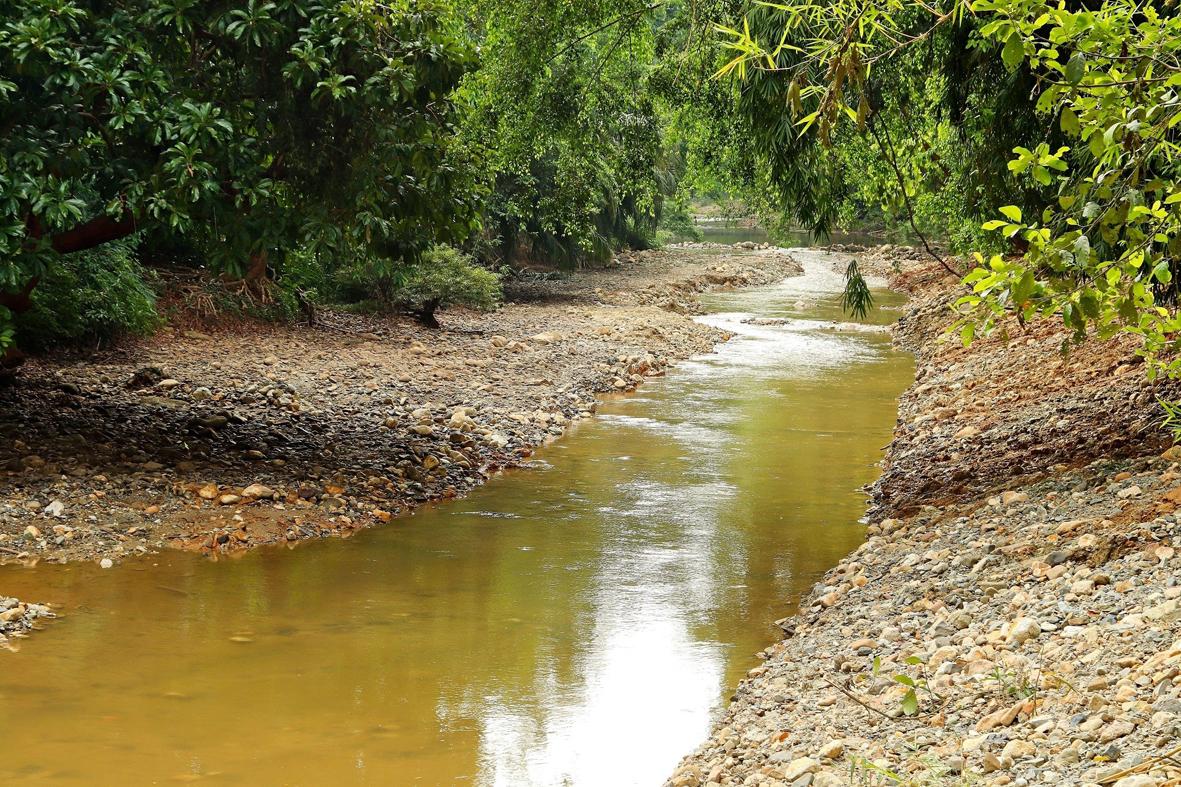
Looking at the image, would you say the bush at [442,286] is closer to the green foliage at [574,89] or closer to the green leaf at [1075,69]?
the green foliage at [574,89]

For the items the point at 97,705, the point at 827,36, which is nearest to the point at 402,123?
the point at 827,36

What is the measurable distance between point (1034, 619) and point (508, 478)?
6.68 metres

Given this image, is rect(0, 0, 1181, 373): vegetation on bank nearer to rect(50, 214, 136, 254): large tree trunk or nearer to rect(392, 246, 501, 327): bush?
rect(50, 214, 136, 254): large tree trunk

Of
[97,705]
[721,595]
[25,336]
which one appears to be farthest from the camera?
[25,336]

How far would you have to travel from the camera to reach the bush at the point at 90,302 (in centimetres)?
1330

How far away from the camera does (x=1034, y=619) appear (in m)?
5.55

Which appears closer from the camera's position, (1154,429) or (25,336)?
(1154,429)

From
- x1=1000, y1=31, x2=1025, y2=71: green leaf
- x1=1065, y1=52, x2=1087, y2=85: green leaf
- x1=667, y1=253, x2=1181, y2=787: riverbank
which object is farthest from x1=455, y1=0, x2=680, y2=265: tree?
x1=1065, y1=52, x2=1087, y2=85: green leaf

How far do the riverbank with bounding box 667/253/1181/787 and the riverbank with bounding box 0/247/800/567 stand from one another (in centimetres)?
428

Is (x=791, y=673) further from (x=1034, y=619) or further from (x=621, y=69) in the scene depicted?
(x=621, y=69)

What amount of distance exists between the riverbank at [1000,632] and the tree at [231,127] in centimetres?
464

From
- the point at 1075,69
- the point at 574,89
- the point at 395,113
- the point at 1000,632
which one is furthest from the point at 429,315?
the point at 1075,69

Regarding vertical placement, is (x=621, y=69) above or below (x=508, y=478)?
above

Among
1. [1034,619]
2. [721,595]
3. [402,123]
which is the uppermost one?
[402,123]
